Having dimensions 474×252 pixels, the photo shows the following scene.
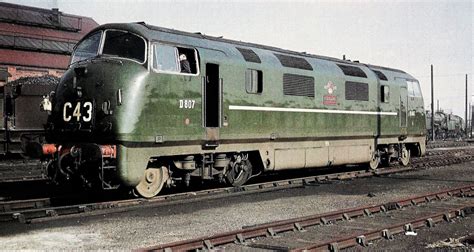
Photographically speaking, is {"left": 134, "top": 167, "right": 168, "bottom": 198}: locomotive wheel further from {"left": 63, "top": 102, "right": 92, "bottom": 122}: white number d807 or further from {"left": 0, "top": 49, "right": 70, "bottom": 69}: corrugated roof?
{"left": 0, "top": 49, "right": 70, "bottom": 69}: corrugated roof

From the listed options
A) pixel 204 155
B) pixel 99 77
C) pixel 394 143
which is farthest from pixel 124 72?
pixel 394 143

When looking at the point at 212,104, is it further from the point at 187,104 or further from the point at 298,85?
the point at 298,85

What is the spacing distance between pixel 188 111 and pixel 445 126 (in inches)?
2375

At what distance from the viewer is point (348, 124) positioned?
60.3 feet

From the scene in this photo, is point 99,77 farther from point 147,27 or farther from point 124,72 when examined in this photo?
point 147,27

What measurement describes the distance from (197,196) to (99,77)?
3.82 meters

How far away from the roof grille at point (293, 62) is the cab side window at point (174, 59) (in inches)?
151

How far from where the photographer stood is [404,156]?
22.4m

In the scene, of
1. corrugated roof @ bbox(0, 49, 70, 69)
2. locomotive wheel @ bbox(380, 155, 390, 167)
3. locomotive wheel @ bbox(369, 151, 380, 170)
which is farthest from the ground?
corrugated roof @ bbox(0, 49, 70, 69)

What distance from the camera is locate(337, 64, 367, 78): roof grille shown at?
61.7 feet

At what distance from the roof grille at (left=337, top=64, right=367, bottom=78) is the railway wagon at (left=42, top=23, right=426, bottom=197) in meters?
0.14

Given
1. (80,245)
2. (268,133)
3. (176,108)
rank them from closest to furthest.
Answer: (80,245) → (176,108) → (268,133)

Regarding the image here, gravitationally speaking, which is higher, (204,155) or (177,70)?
(177,70)

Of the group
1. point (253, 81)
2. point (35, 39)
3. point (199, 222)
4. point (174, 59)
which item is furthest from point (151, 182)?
point (35, 39)
